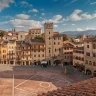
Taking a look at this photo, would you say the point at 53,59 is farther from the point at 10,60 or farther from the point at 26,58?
the point at 10,60

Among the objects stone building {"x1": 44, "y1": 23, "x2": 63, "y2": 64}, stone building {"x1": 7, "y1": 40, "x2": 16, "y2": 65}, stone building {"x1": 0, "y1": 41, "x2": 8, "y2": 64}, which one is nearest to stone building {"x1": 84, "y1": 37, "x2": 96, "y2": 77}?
stone building {"x1": 44, "y1": 23, "x2": 63, "y2": 64}

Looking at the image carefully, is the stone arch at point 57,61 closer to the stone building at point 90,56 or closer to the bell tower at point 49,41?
the bell tower at point 49,41

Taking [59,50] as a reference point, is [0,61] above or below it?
below

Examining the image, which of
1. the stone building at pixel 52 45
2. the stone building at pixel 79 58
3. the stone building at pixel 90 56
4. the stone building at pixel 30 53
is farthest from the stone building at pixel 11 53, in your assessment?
the stone building at pixel 90 56

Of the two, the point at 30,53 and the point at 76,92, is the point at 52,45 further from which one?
the point at 76,92

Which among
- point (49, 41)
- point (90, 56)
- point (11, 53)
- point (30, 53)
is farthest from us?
point (30, 53)

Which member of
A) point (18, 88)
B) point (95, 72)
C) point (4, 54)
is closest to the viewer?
point (18, 88)

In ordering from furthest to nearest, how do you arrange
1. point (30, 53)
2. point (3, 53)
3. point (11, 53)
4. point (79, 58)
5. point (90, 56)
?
point (30, 53), point (11, 53), point (3, 53), point (79, 58), point (90, 56)

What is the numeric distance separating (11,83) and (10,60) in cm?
3210

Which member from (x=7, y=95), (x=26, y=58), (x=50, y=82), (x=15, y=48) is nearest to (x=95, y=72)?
(x=50, y=82)

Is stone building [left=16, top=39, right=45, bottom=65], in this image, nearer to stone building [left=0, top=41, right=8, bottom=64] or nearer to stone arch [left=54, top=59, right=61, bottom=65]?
stone building [left=0, top=41, right=8, bottom=64]

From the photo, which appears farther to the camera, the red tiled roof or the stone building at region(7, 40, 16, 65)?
the stone building at region(7, 40, 16, 65)

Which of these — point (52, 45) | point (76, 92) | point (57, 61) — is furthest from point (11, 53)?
point (76, 92)

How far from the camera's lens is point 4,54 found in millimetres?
73750
